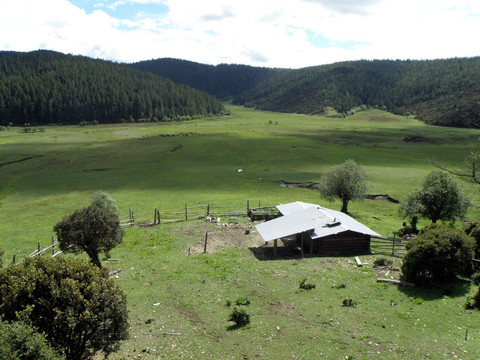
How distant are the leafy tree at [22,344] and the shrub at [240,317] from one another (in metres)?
9.47

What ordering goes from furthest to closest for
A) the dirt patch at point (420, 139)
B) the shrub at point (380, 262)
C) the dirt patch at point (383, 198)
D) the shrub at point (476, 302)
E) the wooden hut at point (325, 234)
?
the dirt patch at point (420, 139), the dirt patch at point (383, 198), the wooden hut at point (325, 234), the shrub at point (380, 262), the shrub at point (476, 302)

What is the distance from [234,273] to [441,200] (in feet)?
85.5

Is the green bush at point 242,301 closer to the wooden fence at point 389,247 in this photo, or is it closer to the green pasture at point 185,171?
the wooden fence at point 389,247

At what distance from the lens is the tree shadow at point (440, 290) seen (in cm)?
2117

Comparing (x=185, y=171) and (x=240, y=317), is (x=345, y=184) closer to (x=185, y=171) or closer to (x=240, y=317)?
(x=240, y=317)

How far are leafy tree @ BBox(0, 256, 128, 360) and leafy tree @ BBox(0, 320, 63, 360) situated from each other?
53.9 inches

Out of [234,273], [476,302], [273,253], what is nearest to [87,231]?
[234,273]

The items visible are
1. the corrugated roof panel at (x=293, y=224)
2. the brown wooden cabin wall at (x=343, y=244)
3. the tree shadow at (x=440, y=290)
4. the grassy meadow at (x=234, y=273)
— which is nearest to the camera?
the grassy meadow at (x=234, y=273)

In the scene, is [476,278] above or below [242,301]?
above

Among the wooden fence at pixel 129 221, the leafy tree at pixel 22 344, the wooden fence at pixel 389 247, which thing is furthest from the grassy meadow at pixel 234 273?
the leafy tree at pixel 22 344

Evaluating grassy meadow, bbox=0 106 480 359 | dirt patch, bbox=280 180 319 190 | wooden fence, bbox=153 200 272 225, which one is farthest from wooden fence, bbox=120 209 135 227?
dirt patch, bbox=280 180 319 190

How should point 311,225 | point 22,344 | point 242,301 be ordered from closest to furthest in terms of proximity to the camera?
point 22,344 → point 242,301 → point 311,225

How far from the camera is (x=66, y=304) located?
1284 cm

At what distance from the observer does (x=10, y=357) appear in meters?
9.74
